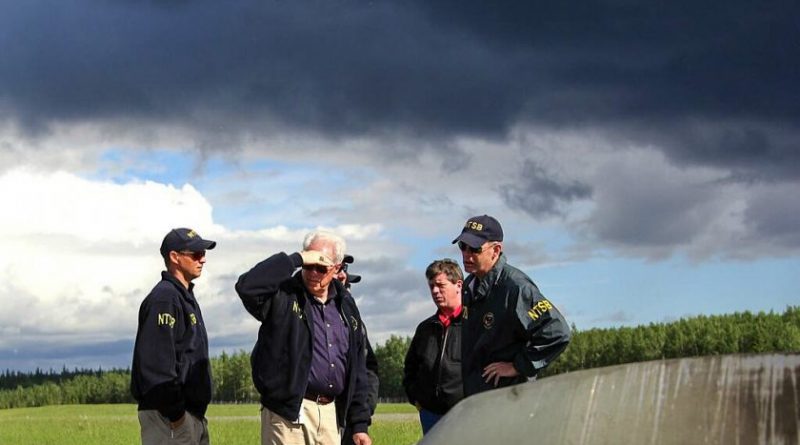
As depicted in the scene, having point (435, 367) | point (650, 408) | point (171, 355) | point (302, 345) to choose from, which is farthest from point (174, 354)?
point (650, 408)

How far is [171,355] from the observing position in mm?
6746

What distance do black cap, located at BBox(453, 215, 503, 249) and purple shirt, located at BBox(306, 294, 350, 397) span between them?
3.04 feet

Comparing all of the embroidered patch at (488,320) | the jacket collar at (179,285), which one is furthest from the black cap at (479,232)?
the jacket collar at (179,285)

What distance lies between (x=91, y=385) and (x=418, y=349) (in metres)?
96.2

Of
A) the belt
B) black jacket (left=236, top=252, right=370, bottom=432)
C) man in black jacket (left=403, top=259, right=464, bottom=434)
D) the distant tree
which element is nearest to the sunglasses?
black jacket (left=236, top=252, right=370, bottom=432)

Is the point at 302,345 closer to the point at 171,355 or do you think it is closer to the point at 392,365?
the point at 171,355

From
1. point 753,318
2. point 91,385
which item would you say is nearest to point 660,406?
point 753,318

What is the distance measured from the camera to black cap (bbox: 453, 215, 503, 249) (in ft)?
21.4

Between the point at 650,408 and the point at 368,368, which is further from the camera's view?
the point at 368,368

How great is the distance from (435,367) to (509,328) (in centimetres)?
199

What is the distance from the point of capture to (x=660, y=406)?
1410 mm

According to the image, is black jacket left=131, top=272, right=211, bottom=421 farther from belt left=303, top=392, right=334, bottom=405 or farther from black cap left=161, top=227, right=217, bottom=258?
belt left=303, top=392, right=334, bottom=405

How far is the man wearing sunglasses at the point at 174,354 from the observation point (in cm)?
669

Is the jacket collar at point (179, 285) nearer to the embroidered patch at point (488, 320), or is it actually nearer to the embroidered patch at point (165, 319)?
the embroidered patch at point (165, 319)
